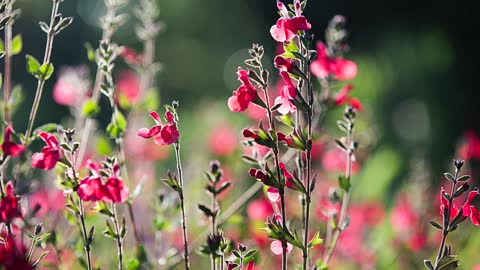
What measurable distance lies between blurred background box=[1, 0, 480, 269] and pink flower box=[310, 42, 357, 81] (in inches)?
82.6

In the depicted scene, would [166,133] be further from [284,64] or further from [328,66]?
[328,66]

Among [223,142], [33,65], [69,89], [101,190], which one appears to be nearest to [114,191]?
[101,190]

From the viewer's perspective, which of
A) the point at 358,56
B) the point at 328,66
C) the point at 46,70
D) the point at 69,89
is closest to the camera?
the point at 46,70

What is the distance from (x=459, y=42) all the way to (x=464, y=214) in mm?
5595

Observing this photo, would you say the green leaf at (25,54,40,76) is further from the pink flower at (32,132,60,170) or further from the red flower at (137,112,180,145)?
the red flower at (137,112,180,145)

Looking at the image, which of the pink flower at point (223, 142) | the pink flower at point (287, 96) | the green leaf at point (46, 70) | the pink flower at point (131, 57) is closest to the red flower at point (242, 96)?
the pink flower at point (287, 96)

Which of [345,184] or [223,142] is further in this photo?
[223,142]

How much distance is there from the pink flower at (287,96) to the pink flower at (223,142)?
1.41 meters

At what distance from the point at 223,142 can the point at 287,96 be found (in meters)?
1.55

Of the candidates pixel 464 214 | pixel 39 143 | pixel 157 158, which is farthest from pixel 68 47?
pixel 464 214

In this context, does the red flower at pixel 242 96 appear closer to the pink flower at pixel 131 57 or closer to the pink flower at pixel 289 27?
the pink flower at pixel 289 27

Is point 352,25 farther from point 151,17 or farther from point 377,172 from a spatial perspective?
point 151,17

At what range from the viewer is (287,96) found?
94cm

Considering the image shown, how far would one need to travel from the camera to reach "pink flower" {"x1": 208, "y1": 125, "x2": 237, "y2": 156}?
243 cm
